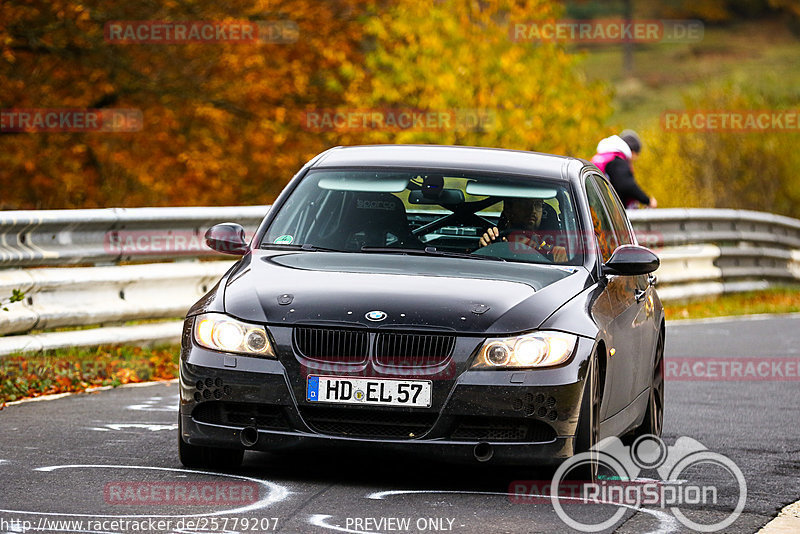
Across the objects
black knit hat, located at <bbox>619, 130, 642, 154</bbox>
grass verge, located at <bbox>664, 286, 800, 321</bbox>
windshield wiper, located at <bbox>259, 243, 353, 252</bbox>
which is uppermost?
windshield wiper, located at <bbox>259, 243, 353, 252</bbox>

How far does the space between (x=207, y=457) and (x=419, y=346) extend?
3.81ft

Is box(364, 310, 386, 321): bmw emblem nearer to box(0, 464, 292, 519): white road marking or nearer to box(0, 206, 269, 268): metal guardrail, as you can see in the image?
box(0, 464, 292, 519): white road marking

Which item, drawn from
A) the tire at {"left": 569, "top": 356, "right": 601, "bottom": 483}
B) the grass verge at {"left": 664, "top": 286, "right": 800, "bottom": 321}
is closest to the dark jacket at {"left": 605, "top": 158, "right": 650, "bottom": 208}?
the grass verge at {"left": 664, "top": 286, "right": 800, "bottom": 321}

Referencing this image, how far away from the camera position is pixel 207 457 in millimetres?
7199

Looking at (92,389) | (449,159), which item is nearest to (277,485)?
(449,159)

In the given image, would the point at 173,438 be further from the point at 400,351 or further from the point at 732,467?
the point at 732,467

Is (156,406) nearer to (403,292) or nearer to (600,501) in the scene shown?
(403,292)

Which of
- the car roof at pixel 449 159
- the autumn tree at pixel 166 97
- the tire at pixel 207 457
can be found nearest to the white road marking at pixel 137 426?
the tire at pixel 207 457

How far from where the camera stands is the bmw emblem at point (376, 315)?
6758mm

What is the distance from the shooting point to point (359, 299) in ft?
22.6

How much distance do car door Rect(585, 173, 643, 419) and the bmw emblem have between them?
1.04 meters

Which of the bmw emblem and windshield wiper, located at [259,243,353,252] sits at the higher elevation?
windshield wiper, located at [259,243,353,252]

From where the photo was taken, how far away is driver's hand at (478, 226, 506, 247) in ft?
25.9

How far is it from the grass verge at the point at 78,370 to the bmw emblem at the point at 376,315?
3579mm
